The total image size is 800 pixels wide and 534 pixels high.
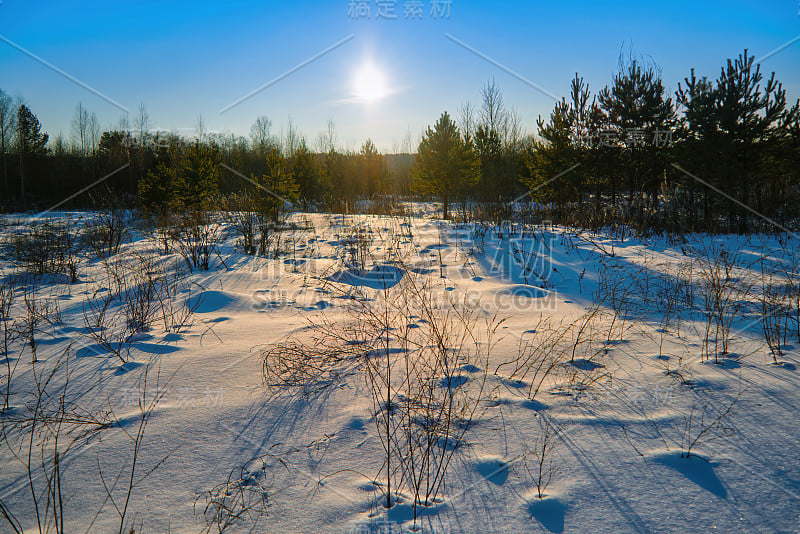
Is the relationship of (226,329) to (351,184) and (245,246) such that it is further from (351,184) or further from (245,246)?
(351,184)

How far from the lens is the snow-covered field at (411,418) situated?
1.53 meters

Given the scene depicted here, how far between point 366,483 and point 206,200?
62.5 feet

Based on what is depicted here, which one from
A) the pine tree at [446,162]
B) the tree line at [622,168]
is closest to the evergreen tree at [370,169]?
the tree line at [622,168]

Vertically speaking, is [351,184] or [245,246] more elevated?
[351,184]

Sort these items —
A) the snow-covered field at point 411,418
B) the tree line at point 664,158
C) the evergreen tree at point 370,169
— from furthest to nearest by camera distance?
the evergreen tree at point 370,169, the tree line at point 664,158, the snow-covered field at point 411,418

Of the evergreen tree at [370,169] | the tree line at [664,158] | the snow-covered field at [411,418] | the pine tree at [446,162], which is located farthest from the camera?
the evergreen tree at [370,169]

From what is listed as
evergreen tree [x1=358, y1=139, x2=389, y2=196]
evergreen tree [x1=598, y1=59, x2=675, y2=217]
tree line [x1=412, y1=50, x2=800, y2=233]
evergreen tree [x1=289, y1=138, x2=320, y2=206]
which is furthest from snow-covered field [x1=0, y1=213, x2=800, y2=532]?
evergreen tree [x1=358, y1=139, x2=389, y2=196]

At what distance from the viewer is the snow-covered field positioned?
5.01 feet

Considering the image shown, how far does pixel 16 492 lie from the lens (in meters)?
1.61

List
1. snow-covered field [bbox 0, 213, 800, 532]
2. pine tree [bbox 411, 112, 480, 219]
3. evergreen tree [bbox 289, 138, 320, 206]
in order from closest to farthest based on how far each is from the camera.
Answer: snow-covered field [bbox 0, 213, 800, 532], pine tree [bbox 411, 112, 480, 219], evergreen tree [bbox 289, 138, 320, 206]

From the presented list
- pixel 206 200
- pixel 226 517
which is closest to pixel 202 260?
pixel 226 517

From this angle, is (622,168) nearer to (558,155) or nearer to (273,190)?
(558,155)

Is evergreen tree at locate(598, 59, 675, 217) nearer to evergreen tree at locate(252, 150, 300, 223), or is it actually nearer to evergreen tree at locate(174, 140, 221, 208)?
evergreen tree at locate(252, 150, 300, 223)

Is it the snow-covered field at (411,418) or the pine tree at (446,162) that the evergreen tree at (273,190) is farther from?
the snow-covered field at (411,418)
